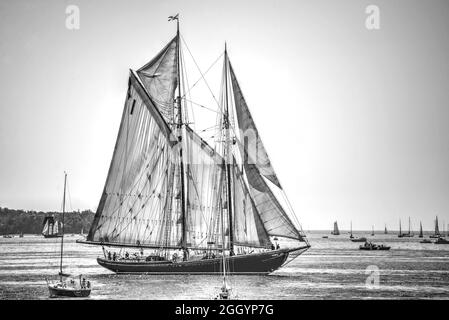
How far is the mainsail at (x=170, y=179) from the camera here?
58188 mm

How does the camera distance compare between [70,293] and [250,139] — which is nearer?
[70,293]

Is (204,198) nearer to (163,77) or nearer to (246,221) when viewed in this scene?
(246,221)

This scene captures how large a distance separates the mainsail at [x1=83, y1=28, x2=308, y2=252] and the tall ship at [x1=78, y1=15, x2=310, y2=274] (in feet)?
0.30

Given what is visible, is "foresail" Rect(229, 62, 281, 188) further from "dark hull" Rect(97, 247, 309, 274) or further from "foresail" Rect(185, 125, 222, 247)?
"dark hull" Rect(97, 247, 309, 274)

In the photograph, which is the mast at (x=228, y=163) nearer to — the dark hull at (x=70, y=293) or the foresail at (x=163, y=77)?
the foresail at (x=163, y=77)

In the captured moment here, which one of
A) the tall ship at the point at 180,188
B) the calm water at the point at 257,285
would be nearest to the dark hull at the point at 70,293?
the calm water at the point at 257,285

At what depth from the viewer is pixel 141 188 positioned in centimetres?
5966

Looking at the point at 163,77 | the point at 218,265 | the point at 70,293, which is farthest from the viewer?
the point at 163,77

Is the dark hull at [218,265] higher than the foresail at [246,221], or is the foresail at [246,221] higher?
the foresail at [246,221]

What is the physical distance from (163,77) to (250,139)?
10.5m

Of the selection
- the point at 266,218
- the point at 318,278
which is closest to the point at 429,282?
the point at 318,278

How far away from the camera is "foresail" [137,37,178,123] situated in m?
61.2

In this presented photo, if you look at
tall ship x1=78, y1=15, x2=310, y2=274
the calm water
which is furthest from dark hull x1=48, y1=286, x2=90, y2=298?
tall ship x1=78, y1=15, x2=310, y2=274

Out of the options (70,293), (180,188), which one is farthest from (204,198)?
(70,293)
